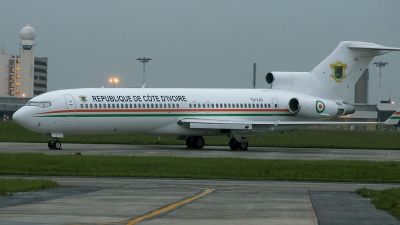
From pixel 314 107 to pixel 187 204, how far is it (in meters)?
30.4

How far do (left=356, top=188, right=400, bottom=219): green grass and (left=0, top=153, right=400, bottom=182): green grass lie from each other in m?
5.29

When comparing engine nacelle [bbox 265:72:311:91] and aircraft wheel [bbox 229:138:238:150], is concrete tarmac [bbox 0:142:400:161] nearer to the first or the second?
aircraft wheel [bbox 229:138:238:150]

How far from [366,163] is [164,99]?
1614 centimetres

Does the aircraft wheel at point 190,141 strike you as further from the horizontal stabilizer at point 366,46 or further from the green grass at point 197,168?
the green grass at point 197,168

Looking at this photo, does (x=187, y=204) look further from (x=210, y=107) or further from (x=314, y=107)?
(x=314, y=107)

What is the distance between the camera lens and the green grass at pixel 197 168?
86.7 ft

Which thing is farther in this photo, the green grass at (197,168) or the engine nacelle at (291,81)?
the engine nacelle at (291,81)

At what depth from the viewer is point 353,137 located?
6219 cm

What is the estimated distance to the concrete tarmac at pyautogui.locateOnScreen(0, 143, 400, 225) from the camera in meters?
14.7

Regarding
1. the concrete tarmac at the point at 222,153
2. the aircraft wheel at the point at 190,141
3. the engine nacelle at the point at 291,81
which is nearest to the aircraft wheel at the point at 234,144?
the concrete tarmac at the point at 222,153

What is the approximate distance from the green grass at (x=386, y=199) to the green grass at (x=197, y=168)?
529 centimetres

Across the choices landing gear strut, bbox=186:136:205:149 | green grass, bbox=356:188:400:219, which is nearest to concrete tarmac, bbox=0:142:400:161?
landing gear strut, bbox=186:136:205:149

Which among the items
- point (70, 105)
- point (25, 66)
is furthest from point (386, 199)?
point (25, 66)

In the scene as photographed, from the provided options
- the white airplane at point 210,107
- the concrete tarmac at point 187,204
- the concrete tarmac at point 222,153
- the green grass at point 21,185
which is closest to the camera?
the concrete tarmac at point 187,204
